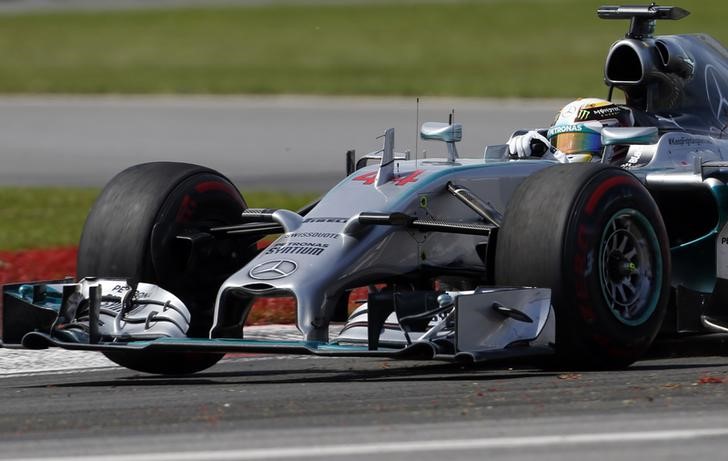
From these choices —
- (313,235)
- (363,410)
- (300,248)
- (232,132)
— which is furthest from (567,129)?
(232,132)

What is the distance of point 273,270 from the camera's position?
7.55 metres

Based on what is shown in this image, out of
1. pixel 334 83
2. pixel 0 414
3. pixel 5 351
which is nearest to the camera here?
pixel 0 414

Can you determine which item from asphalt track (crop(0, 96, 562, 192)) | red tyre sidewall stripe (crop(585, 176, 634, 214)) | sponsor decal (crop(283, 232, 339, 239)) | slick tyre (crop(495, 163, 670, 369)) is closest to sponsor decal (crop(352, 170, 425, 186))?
sponsor decal (crop(283, 232, 339, 239))

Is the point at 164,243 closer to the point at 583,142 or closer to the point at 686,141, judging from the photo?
the point at 583,142

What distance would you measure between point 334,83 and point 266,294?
27.7m

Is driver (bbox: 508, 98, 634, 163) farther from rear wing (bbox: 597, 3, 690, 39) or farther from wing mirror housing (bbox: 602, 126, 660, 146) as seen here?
rear wing (bbox: 597, 3, 690, 39)

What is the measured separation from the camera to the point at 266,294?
7.46 metres

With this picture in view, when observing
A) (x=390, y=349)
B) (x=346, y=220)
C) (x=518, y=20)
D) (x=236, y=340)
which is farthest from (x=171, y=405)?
(x=518, y=20)

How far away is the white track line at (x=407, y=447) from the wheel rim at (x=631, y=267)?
75.1 inches

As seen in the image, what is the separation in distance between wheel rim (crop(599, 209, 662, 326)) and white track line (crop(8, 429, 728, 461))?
1908 millimetres

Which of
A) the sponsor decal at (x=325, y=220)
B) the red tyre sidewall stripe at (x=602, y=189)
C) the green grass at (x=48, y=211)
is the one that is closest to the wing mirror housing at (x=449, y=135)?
→ the sponsor decal at (x=325, y=220)

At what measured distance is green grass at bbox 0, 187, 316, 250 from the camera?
1490 centimetres

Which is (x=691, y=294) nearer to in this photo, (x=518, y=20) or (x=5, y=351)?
(x=5, y=351)

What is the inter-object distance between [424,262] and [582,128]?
5.35 feet
